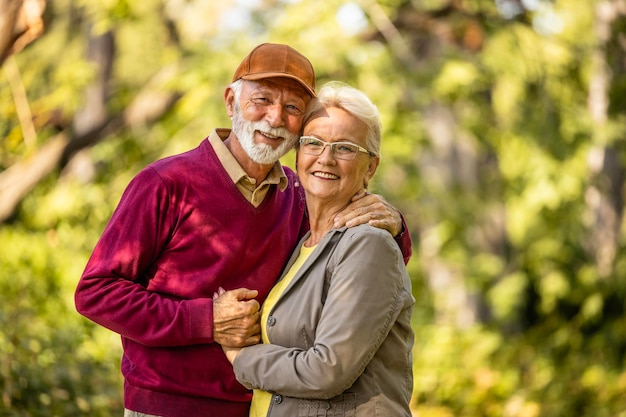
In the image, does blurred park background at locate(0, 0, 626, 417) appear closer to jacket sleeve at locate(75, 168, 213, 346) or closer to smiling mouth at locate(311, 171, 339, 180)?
jacket sleeve at locate(75, 168, 213, 346)

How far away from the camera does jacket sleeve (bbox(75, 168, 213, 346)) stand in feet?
10.3

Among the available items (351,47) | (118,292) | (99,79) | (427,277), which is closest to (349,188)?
(118,292)

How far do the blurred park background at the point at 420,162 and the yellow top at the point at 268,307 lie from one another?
2.56m

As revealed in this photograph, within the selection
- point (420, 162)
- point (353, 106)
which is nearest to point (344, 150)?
point (353, 106)

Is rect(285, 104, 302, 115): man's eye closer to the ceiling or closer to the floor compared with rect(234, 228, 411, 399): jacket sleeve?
closer to the ceiling

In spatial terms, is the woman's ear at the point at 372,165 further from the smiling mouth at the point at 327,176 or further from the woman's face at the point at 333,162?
the smiling mouth at the point at 327,176

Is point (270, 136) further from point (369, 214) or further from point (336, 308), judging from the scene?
point (336, 308)

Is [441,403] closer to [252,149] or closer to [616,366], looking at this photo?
[616,366]

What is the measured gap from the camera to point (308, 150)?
3211 millimetres

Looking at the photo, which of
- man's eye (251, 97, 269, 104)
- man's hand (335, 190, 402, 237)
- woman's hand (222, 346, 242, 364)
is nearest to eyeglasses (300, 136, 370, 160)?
man's hand (335, 190, 402, 237)

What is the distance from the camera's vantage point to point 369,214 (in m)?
3.11

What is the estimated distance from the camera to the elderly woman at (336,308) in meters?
2.88

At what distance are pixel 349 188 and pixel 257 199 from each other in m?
0.38

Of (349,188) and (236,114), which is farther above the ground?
(236,114)
